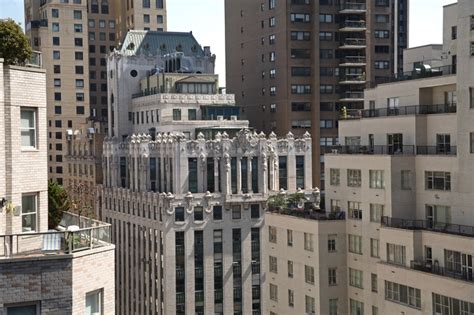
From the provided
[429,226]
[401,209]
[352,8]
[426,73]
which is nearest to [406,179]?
[401,209]

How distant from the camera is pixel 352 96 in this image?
414ft

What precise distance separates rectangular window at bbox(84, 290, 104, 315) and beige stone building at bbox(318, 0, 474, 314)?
26150 mm

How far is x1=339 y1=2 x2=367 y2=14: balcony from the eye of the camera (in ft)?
412

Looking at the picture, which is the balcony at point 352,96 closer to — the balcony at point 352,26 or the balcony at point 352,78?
the balcony at point 352,78

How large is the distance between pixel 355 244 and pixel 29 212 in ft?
121

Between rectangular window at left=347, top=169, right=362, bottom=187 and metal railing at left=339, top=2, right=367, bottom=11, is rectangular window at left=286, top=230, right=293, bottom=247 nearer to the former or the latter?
rectangular window at left=347, top=169, right=362, bottom=187

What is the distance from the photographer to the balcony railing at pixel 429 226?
51.8 metres

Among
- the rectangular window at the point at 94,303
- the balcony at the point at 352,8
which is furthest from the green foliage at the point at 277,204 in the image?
the balcony at the point at 352,8

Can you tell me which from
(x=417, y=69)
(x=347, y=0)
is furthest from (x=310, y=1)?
(x=417, y=69)

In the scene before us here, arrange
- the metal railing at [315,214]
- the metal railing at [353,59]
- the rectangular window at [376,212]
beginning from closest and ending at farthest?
the rectangular window at [376,212] → the metal railing at [315,214] → the metal railing at [353,59]

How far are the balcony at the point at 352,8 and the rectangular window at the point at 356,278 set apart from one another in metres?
68.9

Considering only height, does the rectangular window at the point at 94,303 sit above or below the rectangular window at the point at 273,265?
above

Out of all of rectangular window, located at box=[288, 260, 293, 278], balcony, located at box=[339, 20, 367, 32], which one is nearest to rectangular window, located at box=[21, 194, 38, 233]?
rectangular window, located at box=[288, 260, 293, 278]

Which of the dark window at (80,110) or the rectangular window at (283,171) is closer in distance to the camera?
the rectangular window at (283,171)
